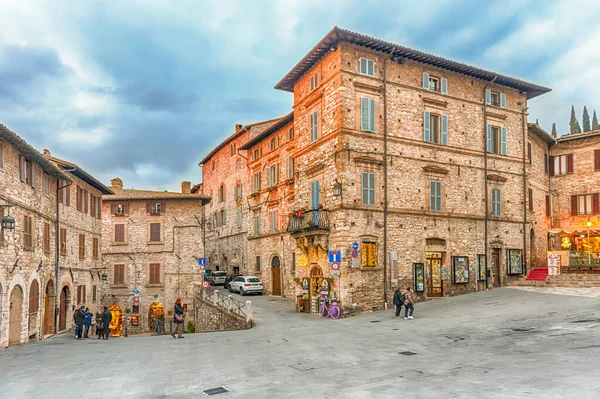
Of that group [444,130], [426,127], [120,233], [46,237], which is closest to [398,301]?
[426,127]

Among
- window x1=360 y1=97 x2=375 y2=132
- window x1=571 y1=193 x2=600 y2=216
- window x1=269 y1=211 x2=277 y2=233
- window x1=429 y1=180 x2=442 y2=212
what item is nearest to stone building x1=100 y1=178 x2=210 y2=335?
window x1=269 y1=211 x2=277 y2=233

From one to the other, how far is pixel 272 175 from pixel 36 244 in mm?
21148

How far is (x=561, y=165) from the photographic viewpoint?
37500 millimetres

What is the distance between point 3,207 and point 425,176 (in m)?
20.3

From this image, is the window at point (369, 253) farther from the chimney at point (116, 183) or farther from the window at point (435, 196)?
the chimney at point (116, 183)

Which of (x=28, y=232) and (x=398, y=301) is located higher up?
(x=28, y=232)

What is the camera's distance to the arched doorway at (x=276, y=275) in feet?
127

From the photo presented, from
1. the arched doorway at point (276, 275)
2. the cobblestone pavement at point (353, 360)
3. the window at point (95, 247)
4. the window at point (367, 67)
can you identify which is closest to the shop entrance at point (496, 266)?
the cobblestone pavement at point (353, 360)

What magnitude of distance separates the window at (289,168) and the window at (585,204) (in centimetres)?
1992

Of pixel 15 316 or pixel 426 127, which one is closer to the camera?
pixel 15 316

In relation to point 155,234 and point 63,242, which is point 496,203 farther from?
point 155,234

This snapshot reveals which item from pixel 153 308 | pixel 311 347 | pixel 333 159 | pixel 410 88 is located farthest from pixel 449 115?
pixel 153 308

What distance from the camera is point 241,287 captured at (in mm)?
39125

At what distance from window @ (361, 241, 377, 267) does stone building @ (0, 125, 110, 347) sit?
1496 centimetres
